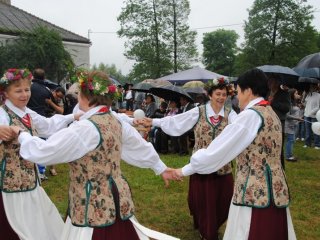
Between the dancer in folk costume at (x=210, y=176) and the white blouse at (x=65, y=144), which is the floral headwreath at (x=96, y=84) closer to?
the white blouse at (x=65, y=144)

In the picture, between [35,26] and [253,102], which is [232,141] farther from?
[35,26]

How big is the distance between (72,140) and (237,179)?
1315 millimetres

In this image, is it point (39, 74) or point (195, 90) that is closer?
point (39, 74)

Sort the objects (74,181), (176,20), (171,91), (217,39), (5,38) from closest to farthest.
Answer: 1. (74,181)
2. (171,91)
3. (5,38)
4. (176,20)
5. (217,39)

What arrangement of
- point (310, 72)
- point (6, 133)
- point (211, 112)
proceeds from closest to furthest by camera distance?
1. point (6, 133)
2. point (211, 112)
3. point (310, 72)

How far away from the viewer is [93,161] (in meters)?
2.55

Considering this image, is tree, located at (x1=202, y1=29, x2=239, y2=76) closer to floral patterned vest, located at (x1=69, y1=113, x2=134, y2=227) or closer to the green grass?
the green grass

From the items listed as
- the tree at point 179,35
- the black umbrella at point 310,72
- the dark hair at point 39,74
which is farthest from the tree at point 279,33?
the dark hair at point 39,74

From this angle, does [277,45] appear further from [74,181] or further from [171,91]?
[74,181]

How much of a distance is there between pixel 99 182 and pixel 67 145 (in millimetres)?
331

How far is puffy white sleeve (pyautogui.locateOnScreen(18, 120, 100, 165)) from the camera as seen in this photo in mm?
2457

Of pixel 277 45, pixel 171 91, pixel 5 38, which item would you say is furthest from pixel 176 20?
pixel 171 91

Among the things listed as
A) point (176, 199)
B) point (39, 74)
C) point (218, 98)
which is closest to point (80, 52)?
point (39, 74)

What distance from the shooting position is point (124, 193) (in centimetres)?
269
